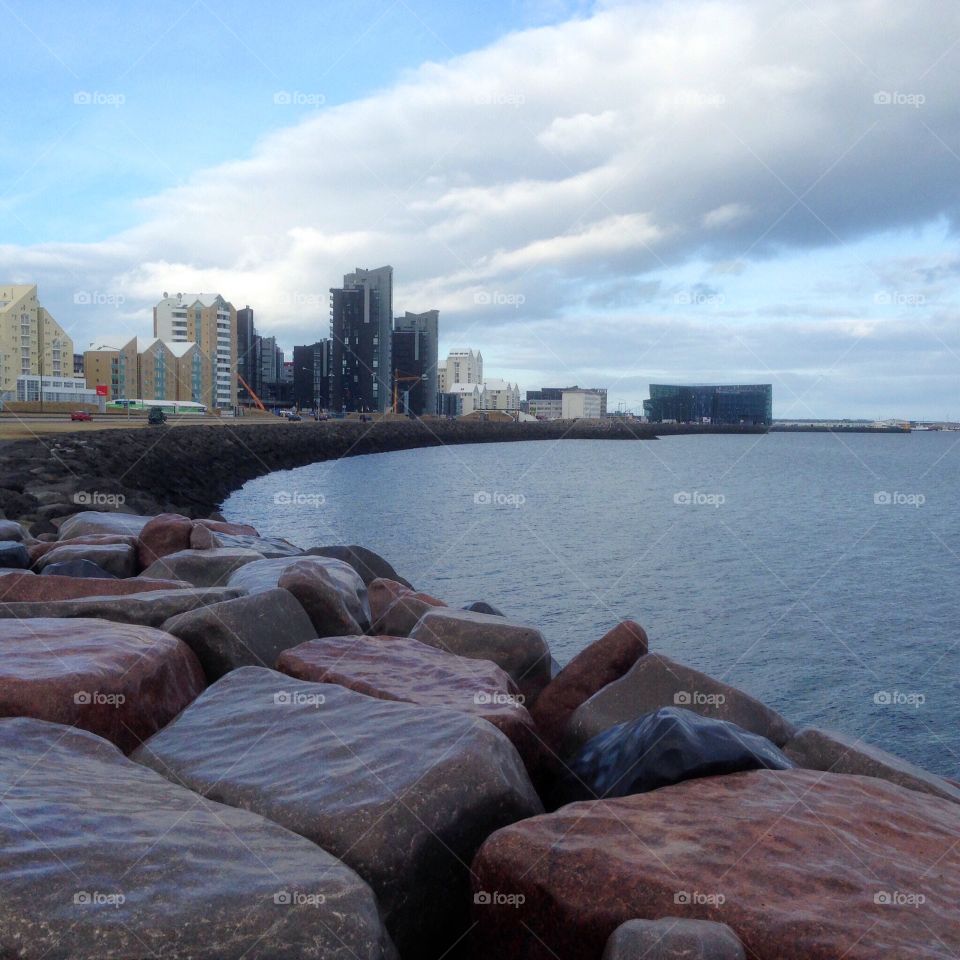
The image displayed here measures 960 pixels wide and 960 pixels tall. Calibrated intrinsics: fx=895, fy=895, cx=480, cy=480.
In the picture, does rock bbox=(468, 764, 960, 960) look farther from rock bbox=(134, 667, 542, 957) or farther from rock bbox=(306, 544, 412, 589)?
rock bbox=(306, 544, 412, 589)

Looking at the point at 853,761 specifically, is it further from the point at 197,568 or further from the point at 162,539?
the point at 162,539

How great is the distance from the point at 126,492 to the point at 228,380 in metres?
118

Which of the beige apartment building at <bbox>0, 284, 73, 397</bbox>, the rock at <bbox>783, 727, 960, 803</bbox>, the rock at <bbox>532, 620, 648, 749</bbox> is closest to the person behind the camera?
the rock at <bbox>783, 727, 960, 803</bbox>

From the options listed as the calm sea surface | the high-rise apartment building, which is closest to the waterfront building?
the high-rise apartment building

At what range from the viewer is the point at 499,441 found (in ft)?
Result: 429

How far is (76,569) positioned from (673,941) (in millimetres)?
7818

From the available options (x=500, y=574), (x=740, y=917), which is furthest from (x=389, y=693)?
(x=500, y=574)

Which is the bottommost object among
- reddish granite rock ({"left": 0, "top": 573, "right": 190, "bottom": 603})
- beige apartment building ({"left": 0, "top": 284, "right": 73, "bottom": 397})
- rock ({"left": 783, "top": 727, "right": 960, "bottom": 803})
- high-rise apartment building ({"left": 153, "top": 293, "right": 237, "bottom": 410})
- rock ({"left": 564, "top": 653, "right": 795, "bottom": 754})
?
rock ({"left": 783, "top": 727, "right": 960, "bottom": 803})

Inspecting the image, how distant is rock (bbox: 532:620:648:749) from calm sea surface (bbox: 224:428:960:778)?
6072 mm

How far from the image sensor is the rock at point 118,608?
6.54 m

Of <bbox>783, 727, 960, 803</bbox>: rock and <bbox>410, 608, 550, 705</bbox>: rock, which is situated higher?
<bbox>410, 608, 550, 705</bbox>: rock

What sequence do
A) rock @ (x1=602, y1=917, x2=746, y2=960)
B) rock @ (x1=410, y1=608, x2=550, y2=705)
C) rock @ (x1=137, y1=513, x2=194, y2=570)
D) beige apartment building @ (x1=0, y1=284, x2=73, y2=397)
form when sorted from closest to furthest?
rock @ (x1=602, y1=917, x2=746, y2=960) < rock @ (x1=410, y1=608, x2=550, y2=705) < rock @ (x1=137, y1=513, x2=194, y2=570) < beige apartment building @ (x1=0, y1=284, x2=73, y2=397)

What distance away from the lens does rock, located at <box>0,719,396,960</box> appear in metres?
2.70

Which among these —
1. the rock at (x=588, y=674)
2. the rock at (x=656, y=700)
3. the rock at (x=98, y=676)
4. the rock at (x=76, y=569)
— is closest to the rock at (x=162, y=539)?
the rock at (x=76, y=569)
